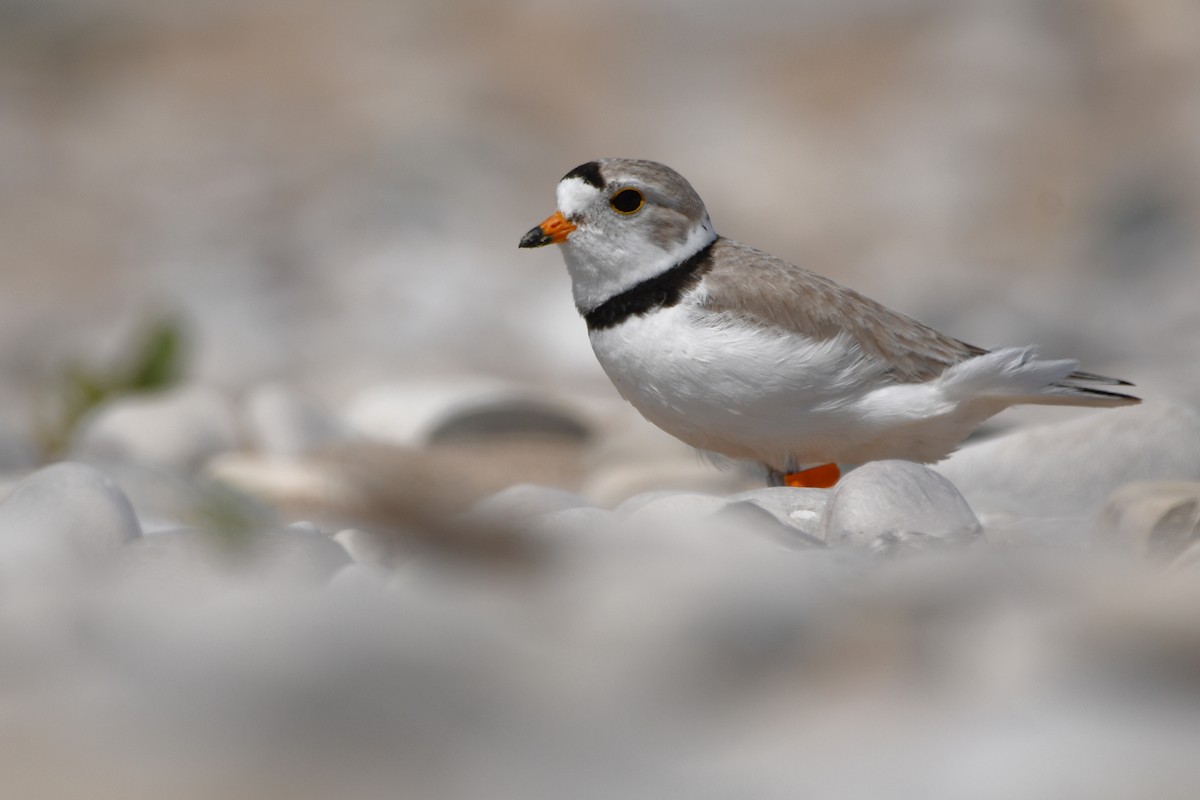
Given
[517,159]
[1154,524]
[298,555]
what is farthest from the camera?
[517,159]

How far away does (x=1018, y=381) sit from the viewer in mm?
3258

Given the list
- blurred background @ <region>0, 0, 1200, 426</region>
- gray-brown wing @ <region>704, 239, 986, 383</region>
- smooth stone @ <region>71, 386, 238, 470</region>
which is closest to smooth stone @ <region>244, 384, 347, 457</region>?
smooth stone @ <region>71, 386, 238, 470</region>

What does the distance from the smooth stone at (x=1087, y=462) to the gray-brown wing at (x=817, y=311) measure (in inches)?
14.4

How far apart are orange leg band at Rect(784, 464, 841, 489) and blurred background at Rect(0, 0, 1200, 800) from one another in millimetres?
541

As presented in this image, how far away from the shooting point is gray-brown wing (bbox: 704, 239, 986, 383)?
3.20m

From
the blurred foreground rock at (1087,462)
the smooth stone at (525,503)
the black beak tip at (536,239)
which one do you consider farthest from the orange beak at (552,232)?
the blurred foreground rock at (1087,462)

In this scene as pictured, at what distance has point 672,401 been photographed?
10.3ft

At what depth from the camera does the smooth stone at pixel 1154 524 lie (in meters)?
2.38

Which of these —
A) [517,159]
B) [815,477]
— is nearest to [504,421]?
[815,477]

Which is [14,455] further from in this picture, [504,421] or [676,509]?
[676,509]

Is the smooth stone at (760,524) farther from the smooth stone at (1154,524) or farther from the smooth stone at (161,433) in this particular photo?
the smooth stone at (161,433)

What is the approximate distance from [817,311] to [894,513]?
3.10ft

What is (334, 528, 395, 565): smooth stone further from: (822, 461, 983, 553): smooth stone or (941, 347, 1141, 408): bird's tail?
Result: (941, 347, 1141, 408): bird's tail

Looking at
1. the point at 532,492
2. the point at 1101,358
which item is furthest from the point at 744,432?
the point at 1101,358
